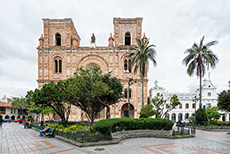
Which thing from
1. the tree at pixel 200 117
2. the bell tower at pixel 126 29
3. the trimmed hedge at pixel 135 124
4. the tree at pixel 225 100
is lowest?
the tree at pixel 200 117

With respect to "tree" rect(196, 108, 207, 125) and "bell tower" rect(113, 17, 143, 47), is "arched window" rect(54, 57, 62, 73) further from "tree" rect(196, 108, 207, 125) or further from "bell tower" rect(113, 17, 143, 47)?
"tree" rect(196, 108, 207, 125)

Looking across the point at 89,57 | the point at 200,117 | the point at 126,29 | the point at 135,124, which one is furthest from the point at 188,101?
the point at 135,124

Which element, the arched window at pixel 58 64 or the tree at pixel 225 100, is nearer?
the tree at pixel 225 100

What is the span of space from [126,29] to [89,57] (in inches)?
420

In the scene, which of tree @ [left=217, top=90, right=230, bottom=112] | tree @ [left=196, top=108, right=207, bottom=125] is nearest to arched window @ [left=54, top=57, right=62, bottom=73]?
tree @ [left=196, top=108, right=207, bottom=125]

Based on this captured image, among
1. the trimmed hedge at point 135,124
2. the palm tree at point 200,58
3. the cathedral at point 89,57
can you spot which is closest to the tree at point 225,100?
the palm tree at point 200,58

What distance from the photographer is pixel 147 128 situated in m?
14.1

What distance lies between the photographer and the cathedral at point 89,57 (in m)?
34.0

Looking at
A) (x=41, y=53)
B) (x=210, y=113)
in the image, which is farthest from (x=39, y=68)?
(x=210, y=113)

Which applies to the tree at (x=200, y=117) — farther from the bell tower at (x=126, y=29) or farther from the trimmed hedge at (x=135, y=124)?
the bell tower at (x=126, y=29)

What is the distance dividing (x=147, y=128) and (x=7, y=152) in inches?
408

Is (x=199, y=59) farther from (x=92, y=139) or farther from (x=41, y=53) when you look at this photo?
(x=41, y=53)

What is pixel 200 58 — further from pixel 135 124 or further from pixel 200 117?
pixel 135 124

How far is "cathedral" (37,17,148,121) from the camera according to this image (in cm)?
3400
